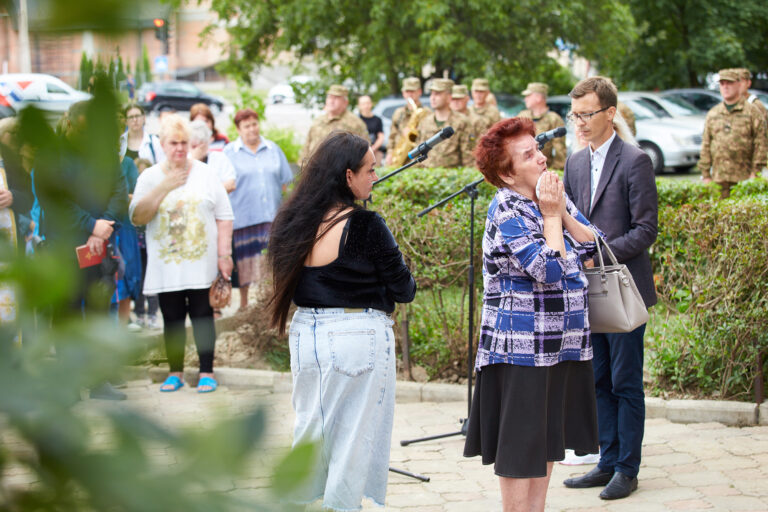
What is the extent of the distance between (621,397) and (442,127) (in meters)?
6.21

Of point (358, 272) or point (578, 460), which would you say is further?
point (578, 460)

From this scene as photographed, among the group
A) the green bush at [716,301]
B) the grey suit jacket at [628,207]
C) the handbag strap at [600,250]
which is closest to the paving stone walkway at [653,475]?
the green bush at [716,301]

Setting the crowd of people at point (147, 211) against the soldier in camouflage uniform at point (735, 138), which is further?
the soldier in camouflage uniform at point (735, 138)

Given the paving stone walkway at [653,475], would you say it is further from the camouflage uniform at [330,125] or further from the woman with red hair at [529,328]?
the camouflage uniform at [330,125]

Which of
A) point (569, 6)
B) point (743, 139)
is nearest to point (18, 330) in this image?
point (743, 139)

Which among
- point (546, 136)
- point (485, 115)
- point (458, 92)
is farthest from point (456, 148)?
point (546, 136)

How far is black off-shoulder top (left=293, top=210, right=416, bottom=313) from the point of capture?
11.9 feet

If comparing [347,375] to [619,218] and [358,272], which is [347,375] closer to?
[358,272]

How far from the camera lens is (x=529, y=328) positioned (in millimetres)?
3611

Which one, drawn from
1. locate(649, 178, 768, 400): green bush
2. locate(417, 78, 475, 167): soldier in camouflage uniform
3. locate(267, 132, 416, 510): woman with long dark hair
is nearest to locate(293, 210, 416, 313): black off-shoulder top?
locate(267, 132, 416, 510): woman with long dark hair

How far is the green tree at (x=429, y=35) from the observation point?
1973cm

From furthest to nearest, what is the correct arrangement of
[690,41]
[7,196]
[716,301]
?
[690,41] < [716,301] < [7,196]

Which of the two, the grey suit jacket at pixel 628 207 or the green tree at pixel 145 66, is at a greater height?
the green tree at pixel 145 66

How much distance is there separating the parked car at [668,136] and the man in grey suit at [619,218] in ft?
48.2
